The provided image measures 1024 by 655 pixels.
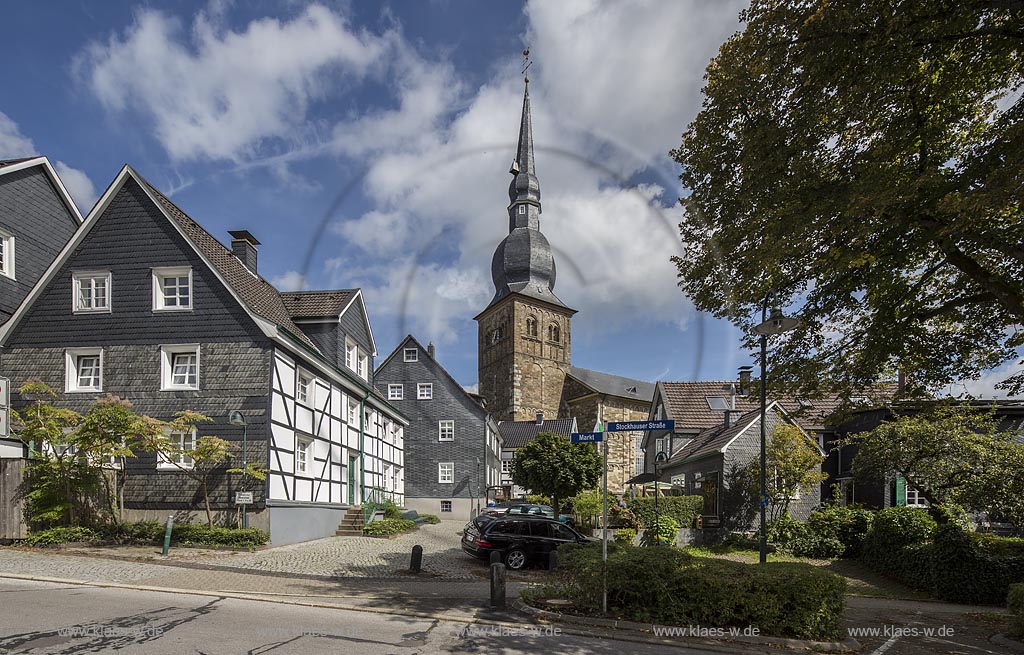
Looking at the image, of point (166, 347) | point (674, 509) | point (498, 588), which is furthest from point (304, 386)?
point (674, 509)

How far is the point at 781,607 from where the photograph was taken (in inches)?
421

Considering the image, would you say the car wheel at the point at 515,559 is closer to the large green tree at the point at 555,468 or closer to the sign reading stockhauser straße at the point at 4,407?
the large green tree at the point at 555,468

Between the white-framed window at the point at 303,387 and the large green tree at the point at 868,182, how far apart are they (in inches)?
543

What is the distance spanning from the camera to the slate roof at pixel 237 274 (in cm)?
2178

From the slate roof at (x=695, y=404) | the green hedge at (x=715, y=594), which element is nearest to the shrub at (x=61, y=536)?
the green hedge at (x=715, y=594)

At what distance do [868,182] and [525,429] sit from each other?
6651 cm

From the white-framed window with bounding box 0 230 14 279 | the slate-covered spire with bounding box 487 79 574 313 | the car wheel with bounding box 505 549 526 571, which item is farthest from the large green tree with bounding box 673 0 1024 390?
the slate-covered spire with bounding box 487 79 574 313

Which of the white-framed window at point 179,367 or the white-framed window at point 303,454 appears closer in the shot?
the white-framed window at point 179,367

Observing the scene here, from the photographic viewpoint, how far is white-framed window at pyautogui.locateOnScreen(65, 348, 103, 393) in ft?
70.7

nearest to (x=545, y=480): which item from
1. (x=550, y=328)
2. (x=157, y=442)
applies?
(x=157, y=442)

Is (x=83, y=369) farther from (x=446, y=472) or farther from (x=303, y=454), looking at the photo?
(x=446, y=472)

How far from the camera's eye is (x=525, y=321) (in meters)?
86.3

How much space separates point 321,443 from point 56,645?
16442mm

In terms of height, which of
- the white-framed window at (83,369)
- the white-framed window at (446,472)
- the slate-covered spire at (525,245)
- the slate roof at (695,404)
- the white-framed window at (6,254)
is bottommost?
the white-framed window at (446,472)
